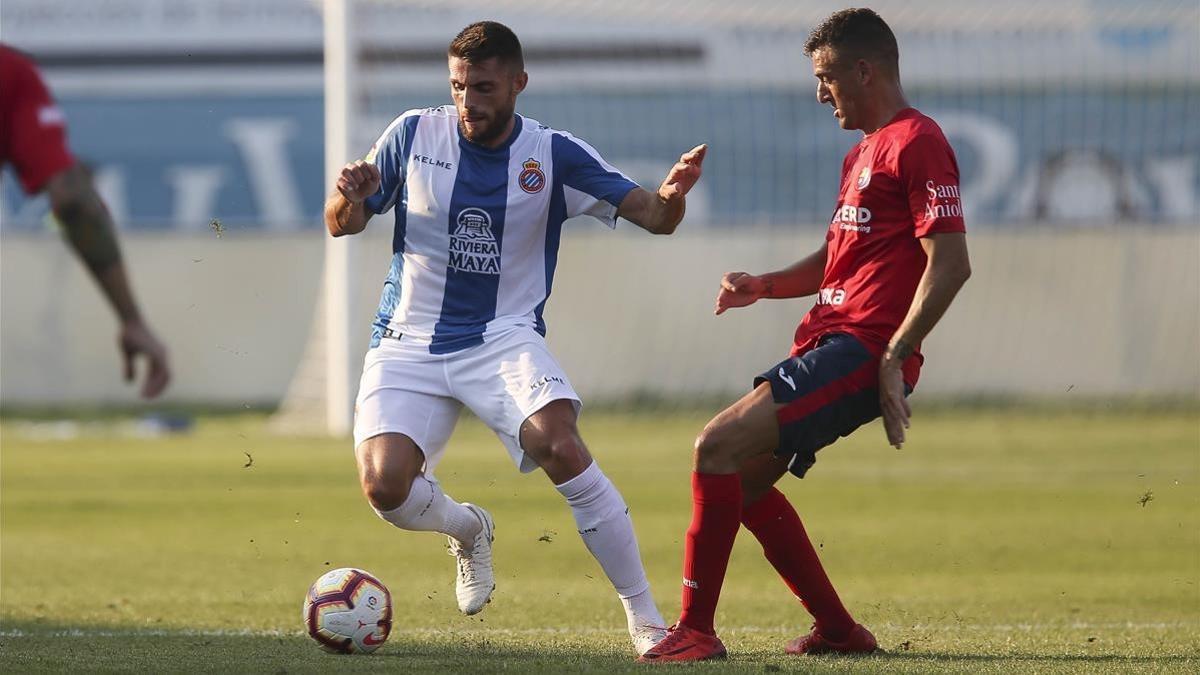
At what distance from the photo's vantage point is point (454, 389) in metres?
7.06

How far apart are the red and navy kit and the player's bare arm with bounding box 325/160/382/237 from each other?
1661 millimetres

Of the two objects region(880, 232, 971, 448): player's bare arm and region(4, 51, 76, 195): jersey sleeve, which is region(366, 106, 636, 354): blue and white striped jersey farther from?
region(4, 51, 76, 195): jersey sleeve

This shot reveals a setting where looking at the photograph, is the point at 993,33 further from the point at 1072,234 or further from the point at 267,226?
the point at 267,226

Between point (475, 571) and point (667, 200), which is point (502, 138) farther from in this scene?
point (475, 571)

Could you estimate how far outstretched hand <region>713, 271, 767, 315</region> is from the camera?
7.09 m

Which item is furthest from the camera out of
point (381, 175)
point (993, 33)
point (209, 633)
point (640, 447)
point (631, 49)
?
point (631, 49)

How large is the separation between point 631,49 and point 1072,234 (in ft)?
25.4

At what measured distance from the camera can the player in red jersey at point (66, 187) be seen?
4.68 m

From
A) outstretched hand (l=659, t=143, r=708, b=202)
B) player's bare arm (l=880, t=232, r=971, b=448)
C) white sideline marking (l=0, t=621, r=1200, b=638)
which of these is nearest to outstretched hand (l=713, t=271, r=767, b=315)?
outstretched hand (l=659, t=143, r=708, b=202)

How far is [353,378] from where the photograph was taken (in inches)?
859

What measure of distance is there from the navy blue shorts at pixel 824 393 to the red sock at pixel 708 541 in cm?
25

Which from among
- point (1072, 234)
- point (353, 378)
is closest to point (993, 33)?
point (1072, 234)

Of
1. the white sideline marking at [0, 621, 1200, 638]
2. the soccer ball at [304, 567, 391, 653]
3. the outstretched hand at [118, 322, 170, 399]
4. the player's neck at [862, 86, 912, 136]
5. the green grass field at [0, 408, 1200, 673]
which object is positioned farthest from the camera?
the white sideline marking at [0, 621, 1200, 638]

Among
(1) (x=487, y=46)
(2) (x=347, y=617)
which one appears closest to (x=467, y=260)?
(1) (x=487, y=46)
